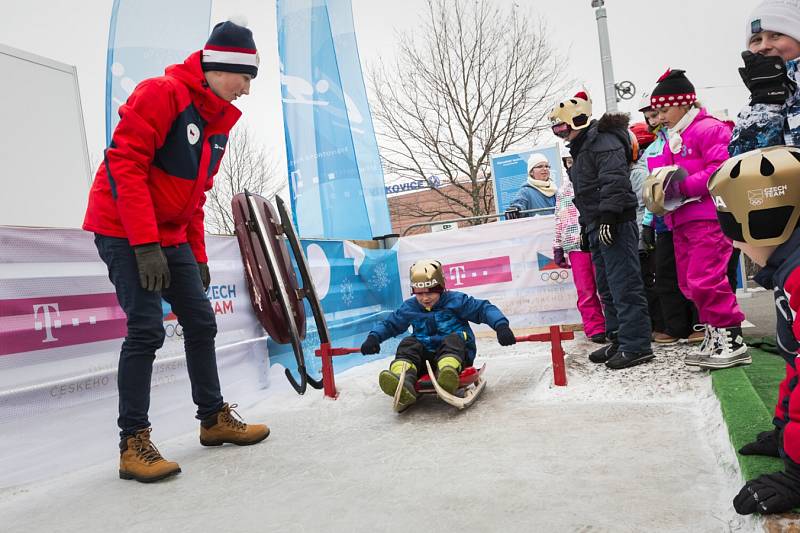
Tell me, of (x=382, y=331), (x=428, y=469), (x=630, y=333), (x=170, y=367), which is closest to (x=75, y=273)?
(x=170, y=367)

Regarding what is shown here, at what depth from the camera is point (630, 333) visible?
3.83 m

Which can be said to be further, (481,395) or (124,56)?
(124,56)

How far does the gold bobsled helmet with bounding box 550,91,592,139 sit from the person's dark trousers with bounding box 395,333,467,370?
5.53 feet

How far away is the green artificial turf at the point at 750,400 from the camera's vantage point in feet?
6.11

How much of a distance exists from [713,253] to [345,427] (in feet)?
8.22

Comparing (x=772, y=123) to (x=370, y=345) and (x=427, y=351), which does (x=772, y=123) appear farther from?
(x=370, y=345)

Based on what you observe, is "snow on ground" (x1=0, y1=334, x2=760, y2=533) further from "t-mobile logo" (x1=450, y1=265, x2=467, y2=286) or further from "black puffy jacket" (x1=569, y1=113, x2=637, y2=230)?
"t-mobile logo" (x1=450, y1=265, x2=467, y2=286)

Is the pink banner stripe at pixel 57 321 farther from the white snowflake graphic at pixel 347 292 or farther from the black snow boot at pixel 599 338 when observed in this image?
the black snow boot at pixel 599 338

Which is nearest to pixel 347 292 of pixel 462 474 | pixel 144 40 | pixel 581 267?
pixel 581 267

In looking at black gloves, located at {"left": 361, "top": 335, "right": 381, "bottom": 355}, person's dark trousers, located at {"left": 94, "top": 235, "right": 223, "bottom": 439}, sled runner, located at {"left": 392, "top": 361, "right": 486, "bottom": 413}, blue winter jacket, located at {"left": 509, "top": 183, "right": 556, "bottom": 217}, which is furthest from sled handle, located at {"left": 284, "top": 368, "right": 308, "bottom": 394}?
blue winter jacket, located at {"left": 509, "top": 183, "right": 556, "bottom": 217}

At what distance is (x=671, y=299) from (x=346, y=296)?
2.96 m

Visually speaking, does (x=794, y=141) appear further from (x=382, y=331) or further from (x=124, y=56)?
(x=124, y=56)

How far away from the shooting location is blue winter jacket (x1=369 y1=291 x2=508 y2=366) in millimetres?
3871

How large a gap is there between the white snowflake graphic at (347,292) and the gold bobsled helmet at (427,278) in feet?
5.83
